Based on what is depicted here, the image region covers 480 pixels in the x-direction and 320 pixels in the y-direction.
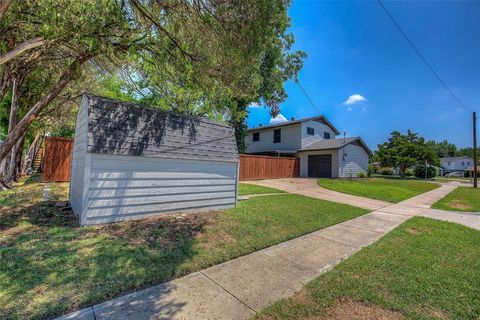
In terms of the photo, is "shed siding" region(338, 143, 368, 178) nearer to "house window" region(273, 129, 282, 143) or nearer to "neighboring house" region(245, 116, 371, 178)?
"neighboring house" region(245, 116, 371, 178)

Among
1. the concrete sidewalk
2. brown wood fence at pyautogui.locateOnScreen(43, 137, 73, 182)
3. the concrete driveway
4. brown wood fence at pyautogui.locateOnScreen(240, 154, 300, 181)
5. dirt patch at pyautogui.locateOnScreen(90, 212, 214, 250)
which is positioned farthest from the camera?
brown wood fence at pyautogui.locateOnScreen(240, 154, 300, 181)

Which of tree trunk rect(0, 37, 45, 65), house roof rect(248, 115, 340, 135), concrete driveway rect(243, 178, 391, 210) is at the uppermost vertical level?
house roof rect(248, 115, 340, 135)

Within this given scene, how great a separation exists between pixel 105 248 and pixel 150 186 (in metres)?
2.19

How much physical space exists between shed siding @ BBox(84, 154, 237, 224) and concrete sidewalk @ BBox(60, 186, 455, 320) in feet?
10.3

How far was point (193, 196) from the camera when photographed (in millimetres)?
7004

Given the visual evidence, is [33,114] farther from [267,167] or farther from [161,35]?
[267,167]

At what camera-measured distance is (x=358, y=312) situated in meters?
2.68

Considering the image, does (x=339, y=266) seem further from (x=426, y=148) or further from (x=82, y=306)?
(x=426, y=148)

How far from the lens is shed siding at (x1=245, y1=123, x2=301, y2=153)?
77.2 feet

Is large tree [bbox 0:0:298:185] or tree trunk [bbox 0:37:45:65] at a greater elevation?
large tree [bbox 0:0:298:185]

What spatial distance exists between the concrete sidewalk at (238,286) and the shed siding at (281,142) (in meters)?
19.0

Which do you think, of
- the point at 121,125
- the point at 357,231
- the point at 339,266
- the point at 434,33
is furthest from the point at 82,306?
the point at 434,33

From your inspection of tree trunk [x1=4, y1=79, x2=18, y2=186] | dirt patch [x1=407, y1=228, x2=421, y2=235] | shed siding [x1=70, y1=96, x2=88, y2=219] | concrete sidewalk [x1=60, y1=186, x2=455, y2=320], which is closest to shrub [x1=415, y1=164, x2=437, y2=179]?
dirt patch [x1=407, y1=228, x2=421, y2=235]

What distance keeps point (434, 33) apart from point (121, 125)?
12666 mm
